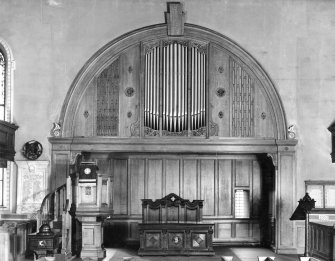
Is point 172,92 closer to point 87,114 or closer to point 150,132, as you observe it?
point 150,132

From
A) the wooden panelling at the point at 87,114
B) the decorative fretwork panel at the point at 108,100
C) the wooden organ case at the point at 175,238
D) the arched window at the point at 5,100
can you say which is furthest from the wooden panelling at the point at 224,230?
the arched window at the point at 5,100

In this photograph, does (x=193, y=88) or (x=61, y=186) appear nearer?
(x=61, y=186)

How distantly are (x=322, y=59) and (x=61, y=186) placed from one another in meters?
7.58

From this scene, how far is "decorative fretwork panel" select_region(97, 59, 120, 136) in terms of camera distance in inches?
683

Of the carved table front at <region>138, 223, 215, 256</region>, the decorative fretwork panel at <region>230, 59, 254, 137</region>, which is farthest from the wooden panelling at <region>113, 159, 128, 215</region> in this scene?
the decorative fretwork panel at <region>230, 59, 254, 137</region>

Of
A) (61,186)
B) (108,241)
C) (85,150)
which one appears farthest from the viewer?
(108,241)

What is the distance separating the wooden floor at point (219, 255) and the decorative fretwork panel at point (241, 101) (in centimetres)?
305

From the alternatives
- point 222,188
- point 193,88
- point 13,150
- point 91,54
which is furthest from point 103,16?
point 222,188

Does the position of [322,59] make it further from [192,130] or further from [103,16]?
[103,16]

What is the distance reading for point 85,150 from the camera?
17.2 meters

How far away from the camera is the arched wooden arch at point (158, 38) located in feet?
56.9

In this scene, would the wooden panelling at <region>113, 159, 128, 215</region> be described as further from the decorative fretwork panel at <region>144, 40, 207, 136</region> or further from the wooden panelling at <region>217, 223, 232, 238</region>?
the wooden panelling at <region>217, 223, 232, 238</region>

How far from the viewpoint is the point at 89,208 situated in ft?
50.2

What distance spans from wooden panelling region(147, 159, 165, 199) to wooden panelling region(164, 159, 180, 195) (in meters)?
0.17
